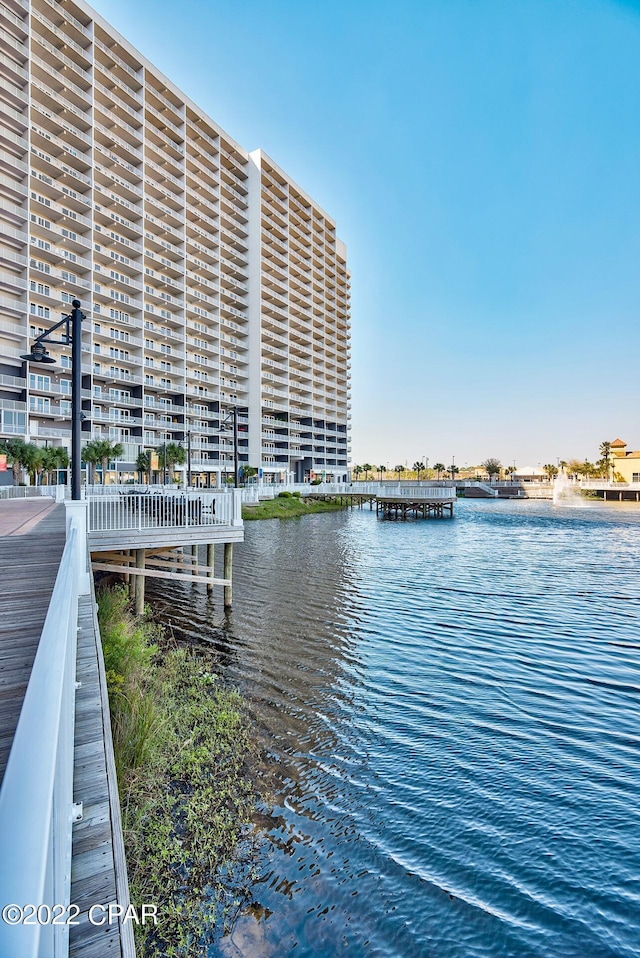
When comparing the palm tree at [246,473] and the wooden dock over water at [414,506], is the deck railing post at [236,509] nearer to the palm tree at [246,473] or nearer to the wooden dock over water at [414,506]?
the wooden dock over water at [414,506]

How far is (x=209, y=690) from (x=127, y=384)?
4908cm

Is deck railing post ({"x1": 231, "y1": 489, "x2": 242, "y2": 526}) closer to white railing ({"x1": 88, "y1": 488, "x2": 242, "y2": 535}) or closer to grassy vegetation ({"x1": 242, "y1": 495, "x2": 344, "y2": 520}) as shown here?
white railing ({"x1": 88, "y1": 488, "x2": 242, "y2": 535})

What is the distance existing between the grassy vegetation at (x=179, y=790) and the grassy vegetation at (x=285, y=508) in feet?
102

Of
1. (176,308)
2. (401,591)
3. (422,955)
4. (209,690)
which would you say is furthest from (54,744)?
(176,308)

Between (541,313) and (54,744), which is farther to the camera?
(541,313)

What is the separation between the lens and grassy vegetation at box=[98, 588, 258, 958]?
4.17m

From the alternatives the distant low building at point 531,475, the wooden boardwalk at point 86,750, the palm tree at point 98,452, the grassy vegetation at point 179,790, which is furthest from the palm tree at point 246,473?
the distant low building at point 531,475

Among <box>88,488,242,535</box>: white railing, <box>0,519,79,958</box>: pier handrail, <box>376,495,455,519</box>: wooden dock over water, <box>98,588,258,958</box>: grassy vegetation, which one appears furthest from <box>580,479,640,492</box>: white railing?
<box>0,519,79,958</box>: pier handrail

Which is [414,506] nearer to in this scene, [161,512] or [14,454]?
[14,454]

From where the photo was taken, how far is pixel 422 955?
156 inches

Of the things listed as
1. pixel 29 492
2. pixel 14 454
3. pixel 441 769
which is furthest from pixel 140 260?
pixel 441 769

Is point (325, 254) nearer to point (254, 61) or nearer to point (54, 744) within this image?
point (254, 61)

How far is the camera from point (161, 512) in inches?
518

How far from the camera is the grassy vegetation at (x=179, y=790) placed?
13.7ft
